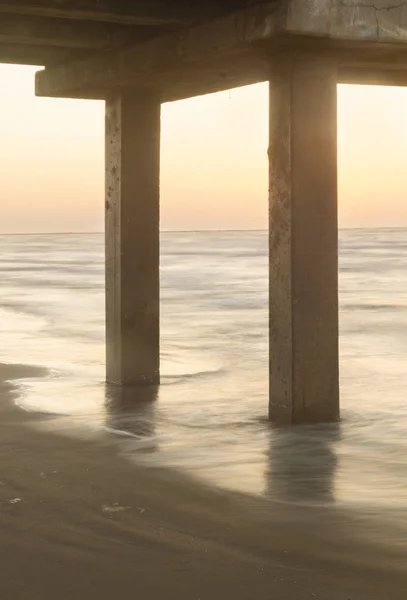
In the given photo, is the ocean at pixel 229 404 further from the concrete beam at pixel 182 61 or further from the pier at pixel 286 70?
the concrete beam at pixel 182 61

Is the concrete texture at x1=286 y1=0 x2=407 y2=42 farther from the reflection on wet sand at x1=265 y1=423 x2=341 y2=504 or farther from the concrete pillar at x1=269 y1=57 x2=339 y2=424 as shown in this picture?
the reflection on wet sand at x1=265 y1=423 x2=341 y2=504

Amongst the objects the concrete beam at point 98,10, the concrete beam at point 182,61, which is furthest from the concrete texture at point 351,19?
the concrete beam at point 98,10

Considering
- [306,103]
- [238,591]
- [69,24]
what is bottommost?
[238,591]

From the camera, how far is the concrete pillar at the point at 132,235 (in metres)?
13.4

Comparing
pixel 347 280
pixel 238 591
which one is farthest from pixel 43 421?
pixel 347 280

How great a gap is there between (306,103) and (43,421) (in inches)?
150

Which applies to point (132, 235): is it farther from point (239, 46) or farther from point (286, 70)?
point (239, 46)

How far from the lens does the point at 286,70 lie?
10.6 meters

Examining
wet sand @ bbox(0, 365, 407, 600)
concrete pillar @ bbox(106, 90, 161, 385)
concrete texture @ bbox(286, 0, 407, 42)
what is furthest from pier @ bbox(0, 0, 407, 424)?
wet sand @ bbox(0, 365, 407, 600)

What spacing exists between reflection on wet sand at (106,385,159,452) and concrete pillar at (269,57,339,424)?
1285 mm

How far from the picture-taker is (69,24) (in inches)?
459

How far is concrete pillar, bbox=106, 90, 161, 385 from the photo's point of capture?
13.4 metres

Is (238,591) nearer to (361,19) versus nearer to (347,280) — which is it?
(361,19)

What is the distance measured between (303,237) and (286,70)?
147cm
